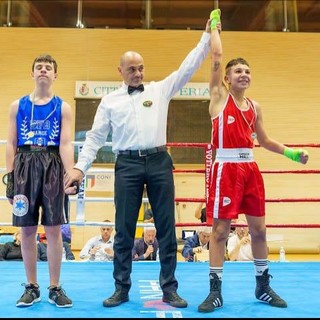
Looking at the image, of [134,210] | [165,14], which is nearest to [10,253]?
[134,210]

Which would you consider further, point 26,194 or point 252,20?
point 252,20

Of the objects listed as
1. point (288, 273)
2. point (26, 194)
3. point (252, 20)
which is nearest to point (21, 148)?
point (26, 194)

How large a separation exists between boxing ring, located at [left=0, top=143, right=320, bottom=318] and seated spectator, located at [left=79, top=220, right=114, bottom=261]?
814 mm

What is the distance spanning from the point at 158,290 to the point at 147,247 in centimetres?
175

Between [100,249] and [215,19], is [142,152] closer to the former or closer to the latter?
[215,19]

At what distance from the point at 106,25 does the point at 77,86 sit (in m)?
1.49

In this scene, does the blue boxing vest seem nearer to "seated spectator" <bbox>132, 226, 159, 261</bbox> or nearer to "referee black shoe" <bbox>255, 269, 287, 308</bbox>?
"referee black shoe" <bbox>255, 269, 287, 308</bbox>

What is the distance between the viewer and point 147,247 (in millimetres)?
4441

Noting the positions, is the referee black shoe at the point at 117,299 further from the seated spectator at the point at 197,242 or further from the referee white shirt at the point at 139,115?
the seated spectator at the point at 197,242

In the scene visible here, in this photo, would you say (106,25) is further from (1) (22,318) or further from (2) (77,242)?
(1) (22,318)

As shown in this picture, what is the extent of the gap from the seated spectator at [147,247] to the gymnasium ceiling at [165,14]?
5330mm

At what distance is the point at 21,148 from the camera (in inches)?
95.9

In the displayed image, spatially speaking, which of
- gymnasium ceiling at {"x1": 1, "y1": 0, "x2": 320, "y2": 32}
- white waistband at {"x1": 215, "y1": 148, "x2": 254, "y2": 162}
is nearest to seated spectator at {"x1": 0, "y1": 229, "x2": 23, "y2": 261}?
white waistband at {"x1": 215, "y1": 148, "x2": 254, "y2": 162}

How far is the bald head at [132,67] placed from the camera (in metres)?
2.41
